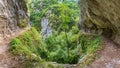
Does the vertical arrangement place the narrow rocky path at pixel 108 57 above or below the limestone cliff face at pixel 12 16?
below

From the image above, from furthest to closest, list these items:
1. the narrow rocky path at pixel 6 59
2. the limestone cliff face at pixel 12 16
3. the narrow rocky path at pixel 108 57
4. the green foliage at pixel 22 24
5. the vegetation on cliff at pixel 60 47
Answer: the green foliage at pixel 22 24 → the limestone cliff face at pixel 12 16 → the vegetation on cliff at pixel 60 47 → the narrow rocky path at pixel 108 57 → the narrow rocky path at pixel 6 59

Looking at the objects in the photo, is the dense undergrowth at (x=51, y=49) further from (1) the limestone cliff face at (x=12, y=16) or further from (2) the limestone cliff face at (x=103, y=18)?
(1) the limestone cliff face at (x=12, y=16)

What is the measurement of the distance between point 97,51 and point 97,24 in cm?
352

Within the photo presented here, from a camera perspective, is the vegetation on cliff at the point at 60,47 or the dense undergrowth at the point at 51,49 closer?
the dense undergrowth at the point at 51,49

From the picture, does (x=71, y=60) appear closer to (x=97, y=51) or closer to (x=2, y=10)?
(x=97, y=51)

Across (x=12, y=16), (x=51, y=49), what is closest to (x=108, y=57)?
(x=51, y=49)

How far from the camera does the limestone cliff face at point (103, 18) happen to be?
11.2 metres

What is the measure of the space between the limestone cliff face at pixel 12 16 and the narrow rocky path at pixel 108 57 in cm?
625

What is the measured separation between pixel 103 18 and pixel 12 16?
702 cm

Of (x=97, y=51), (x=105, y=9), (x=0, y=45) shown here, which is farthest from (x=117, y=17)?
(x=0, y=45)

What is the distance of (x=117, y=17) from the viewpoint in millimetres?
11438

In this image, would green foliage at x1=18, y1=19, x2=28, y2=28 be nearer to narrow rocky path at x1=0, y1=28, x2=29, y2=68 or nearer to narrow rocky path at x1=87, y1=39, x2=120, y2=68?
narrow rocky path at x1=0, y1=28, x2=29, y2=68

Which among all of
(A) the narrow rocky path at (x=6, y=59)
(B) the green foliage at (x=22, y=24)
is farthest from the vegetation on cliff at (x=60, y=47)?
(B) the green foliage at (x=22, y=24)

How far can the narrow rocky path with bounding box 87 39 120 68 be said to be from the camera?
10.7m
